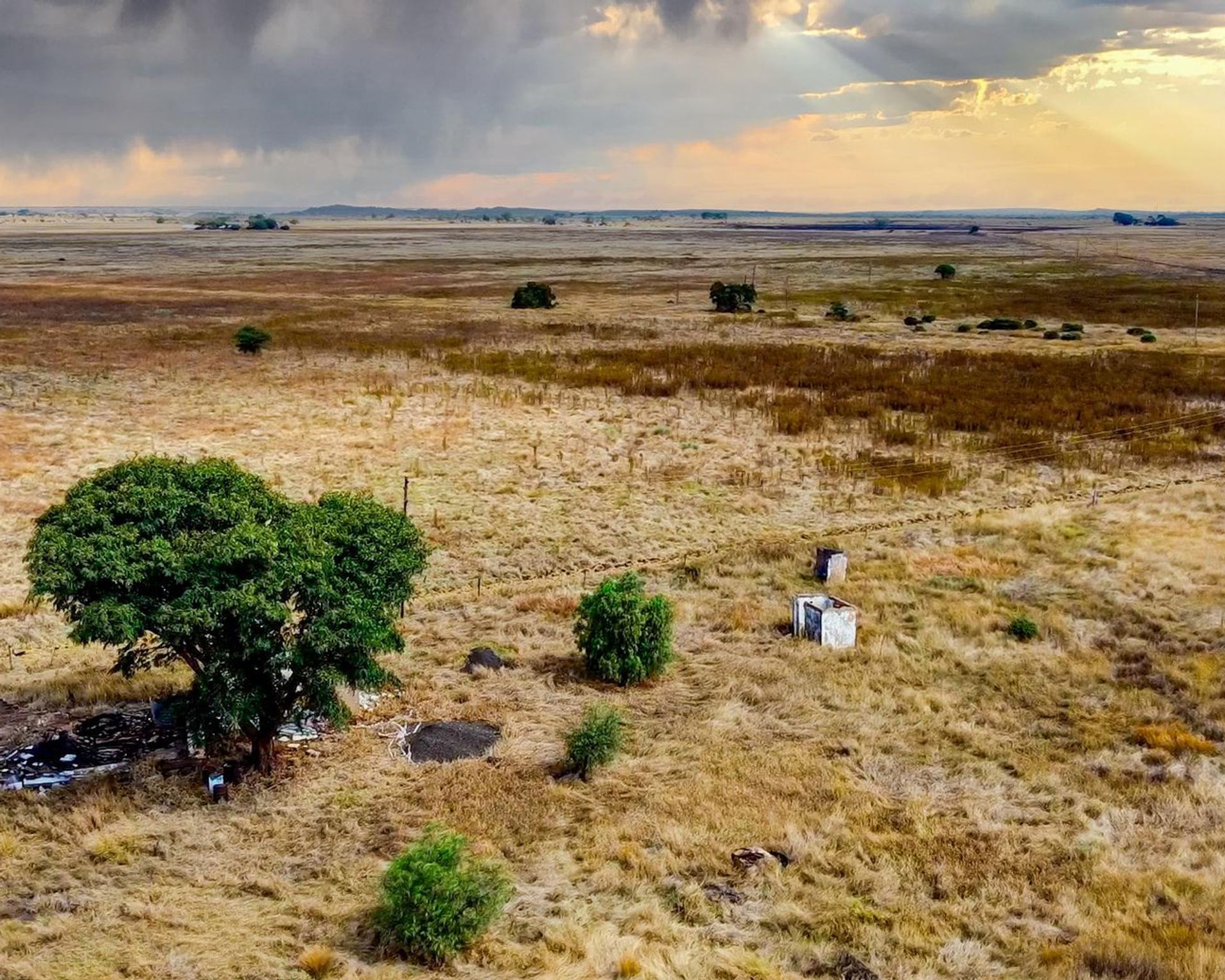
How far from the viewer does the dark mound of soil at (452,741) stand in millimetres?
13086

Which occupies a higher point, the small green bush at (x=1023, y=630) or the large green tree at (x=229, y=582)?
the large green tree at (x=229, y=582)

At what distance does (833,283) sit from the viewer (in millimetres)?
93438

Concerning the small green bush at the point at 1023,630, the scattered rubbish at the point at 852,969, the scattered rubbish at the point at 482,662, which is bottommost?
the scattered rubbish at the point at 852,969

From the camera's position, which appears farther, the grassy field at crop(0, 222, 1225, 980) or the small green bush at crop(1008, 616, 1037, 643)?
the small green bush at crop(1008, 616, 1037, 643)

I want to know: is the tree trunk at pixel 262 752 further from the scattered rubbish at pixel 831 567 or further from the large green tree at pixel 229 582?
the scattered rubbish at pixel 831 567

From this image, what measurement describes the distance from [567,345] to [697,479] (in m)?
27.0

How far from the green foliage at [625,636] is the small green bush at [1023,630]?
633 cm

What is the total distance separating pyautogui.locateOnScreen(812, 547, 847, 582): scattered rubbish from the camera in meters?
19.9

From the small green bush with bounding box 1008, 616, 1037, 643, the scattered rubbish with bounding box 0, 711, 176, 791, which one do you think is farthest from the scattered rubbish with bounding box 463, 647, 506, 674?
the small green bush with bounding box 1008, 616, 1037, 643

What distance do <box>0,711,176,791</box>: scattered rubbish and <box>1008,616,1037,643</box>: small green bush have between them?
13910 millimetres

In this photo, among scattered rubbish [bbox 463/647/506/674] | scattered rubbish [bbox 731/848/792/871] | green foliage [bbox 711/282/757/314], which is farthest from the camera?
green foliage [bbox 711/282/757/314]

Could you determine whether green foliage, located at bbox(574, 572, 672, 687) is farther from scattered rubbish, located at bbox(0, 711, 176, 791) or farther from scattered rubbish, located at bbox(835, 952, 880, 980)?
scattered rubbish, located at bbox(835, 952, 880, 980)

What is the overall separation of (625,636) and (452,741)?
3.25 meters

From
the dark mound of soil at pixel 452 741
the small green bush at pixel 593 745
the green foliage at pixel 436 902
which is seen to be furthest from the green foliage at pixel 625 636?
the green foliage at pixel 436 902
